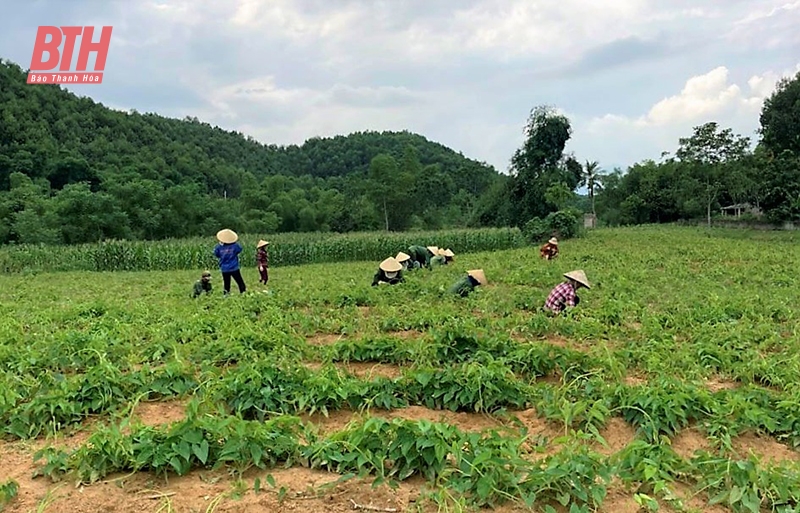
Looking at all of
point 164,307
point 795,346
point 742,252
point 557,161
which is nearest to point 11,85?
point 557,161

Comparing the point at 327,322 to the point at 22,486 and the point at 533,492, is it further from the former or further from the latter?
the point at 533,492

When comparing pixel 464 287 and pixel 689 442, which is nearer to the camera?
pixel 689 442

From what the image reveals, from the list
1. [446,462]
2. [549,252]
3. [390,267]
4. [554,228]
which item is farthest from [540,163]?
[446,462]

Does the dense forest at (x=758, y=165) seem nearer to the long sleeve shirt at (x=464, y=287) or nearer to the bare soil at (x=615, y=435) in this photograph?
the long sleeve shirt at (x=464, y=287)

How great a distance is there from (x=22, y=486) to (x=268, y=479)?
1350mm

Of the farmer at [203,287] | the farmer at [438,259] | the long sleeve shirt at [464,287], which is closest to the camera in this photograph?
the long sleeve shirt at [464,287]

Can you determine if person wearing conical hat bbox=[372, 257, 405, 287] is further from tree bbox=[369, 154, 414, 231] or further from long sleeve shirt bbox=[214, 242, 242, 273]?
tree bbox=[369, 154, 414, 231]

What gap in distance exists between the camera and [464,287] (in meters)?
8.80

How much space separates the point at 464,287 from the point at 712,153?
95.6 ft

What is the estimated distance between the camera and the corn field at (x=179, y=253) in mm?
18516

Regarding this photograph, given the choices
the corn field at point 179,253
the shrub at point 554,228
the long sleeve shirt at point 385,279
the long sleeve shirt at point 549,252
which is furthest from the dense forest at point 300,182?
the long sleeve shirt at point 385,279

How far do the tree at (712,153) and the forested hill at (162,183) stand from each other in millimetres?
21847

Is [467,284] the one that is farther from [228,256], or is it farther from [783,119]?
[783,119]

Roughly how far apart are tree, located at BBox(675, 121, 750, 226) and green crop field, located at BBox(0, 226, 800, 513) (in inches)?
1115
